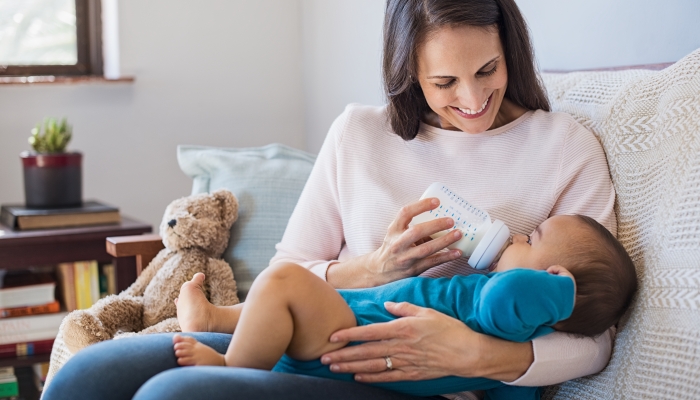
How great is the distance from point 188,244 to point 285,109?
1.28 m

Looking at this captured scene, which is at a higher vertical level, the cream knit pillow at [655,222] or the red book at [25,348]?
the cream knit pillow at [655,222]

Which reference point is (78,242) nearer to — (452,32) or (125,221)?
(125,221)

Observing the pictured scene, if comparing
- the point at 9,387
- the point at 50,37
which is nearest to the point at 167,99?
the point at 50,37

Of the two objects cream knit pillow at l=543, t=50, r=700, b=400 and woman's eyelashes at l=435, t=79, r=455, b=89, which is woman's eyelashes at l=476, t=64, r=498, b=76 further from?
cream knit pillow at l=543, t=50, r=700, b=400

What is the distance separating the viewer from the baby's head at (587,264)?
1083 millimetres

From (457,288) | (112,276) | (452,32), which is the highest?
(452,32)

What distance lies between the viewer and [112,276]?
229cm

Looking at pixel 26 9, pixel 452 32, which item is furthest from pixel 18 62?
pixel 452 32

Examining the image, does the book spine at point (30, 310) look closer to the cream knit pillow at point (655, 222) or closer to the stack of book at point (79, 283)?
the stack of book at point (79, 283)

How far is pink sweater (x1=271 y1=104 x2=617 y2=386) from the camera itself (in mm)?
1320

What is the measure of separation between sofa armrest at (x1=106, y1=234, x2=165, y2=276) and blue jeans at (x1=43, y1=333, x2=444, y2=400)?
0.73 m

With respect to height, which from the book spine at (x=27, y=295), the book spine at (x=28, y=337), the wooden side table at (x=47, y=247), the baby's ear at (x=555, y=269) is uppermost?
the baby's ear at (x=555, y=269)

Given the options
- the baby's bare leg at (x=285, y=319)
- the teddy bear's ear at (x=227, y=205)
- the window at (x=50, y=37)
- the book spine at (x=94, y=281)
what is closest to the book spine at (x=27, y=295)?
the book spine at (x=94, y=281)

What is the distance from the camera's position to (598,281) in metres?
1.08
